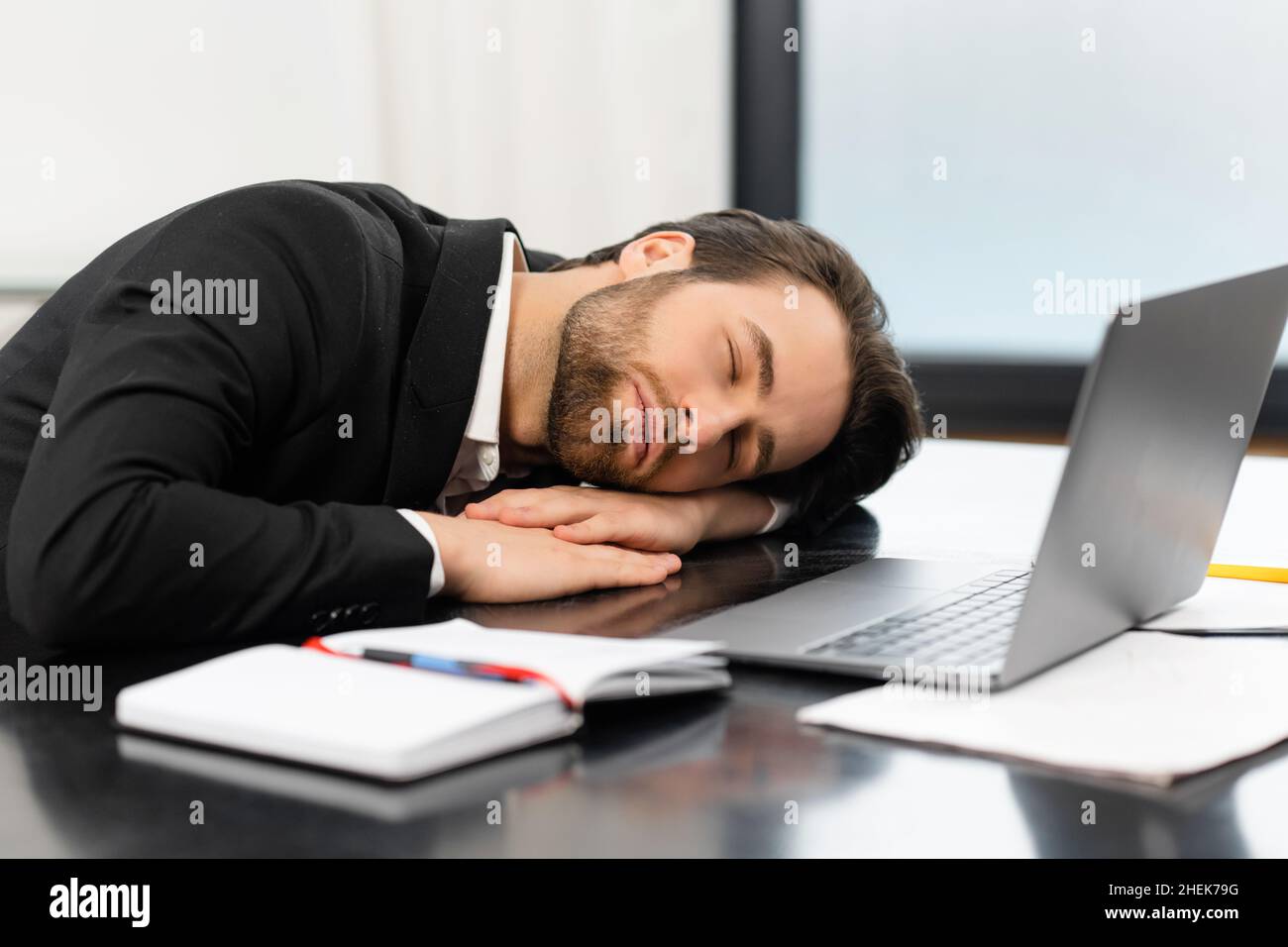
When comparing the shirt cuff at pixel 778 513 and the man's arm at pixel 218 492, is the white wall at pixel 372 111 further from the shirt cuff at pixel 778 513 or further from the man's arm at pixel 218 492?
the man's arm at pixel 218 492

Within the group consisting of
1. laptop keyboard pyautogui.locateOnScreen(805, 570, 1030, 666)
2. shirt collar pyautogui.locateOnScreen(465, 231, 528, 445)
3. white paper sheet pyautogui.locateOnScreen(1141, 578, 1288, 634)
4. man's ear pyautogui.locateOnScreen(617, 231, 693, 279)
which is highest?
man's ear pyautogui.locateOnScreen(617, 231, 693, 279)

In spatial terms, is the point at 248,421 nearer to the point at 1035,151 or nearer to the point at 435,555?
the point at 435,555

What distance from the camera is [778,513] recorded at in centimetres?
157

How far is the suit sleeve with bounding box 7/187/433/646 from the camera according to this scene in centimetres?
98

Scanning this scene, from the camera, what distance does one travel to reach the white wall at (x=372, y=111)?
9.31 feet

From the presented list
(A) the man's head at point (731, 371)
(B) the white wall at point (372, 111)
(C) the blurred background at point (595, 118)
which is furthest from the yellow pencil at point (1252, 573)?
(B) the white wall at point (372, 111)

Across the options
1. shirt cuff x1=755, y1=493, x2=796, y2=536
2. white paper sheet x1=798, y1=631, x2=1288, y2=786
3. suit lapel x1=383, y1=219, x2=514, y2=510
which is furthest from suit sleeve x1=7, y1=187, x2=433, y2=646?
shirt cuff x1=755, y1=493, x2=796, y2=536

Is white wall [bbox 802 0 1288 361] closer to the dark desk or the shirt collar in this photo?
the shirt collar

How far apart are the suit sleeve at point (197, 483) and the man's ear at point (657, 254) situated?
463mm

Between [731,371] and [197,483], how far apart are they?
0.58 m

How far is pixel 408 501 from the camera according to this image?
1317 millimetres

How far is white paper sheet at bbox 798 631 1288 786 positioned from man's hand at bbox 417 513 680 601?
15.2 inches

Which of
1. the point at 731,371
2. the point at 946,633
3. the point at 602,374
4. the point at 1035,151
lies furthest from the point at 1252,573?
the point at 1035,151
